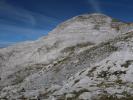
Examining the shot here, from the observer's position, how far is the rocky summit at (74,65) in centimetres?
5591

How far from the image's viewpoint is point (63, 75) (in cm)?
8512

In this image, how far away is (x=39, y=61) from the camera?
12475 cm

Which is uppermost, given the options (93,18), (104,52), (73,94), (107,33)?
(93,18)

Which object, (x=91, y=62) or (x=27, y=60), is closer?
(x=91, y=62)

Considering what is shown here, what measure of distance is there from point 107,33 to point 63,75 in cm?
5869

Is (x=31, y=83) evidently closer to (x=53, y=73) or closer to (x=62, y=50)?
(x=53, y=73)

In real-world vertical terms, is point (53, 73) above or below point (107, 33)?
below

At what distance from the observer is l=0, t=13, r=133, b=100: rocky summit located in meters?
55.9

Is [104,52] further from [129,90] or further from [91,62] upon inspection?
[129,90]

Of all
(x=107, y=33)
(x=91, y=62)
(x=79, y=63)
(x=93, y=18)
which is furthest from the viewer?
(x=93, y=18)

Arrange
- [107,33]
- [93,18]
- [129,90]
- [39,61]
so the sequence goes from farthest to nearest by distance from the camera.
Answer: [93,18], [107,33], [39,61], [129,90]

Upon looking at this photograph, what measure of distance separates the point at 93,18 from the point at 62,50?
49665mm

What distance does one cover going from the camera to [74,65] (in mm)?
88562

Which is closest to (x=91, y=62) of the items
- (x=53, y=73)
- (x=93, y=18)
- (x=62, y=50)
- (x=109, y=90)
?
(x=53, y=73)
